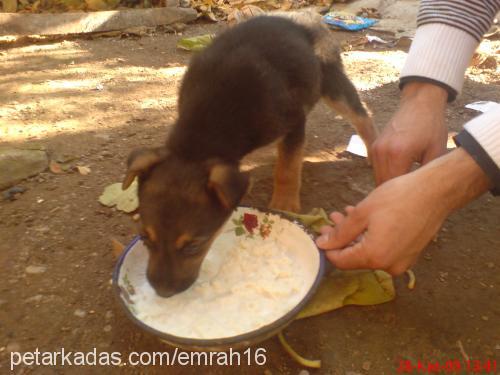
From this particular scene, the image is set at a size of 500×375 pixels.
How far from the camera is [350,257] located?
6.28ft

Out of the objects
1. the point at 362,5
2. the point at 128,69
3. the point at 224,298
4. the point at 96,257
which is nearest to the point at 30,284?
the point at 96,257

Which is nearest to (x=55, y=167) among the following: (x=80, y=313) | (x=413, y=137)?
(x=80, y=313)

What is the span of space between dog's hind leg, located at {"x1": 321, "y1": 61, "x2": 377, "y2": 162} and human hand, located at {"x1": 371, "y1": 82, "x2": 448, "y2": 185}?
49.8 inches

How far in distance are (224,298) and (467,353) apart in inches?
41.4

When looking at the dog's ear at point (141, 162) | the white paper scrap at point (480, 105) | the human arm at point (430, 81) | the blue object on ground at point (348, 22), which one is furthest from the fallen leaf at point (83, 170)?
the blue object on ground at point (348, 22)

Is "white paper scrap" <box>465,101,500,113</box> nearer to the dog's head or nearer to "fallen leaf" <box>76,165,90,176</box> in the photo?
the dog's head

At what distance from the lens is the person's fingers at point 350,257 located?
1.86m

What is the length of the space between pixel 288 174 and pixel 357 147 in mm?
1053

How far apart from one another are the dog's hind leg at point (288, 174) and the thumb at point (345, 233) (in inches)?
35.0

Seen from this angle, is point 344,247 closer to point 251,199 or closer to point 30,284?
point 251,199

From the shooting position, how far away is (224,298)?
216 cm

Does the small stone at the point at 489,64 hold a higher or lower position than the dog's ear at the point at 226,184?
lower

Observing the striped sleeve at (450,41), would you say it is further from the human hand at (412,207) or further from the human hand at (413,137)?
the human hand at (412,207)

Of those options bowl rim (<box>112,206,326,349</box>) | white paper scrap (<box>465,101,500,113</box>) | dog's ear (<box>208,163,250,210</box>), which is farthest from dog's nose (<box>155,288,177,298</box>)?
white paper scrap (<box>465,101,500,113</box>)
